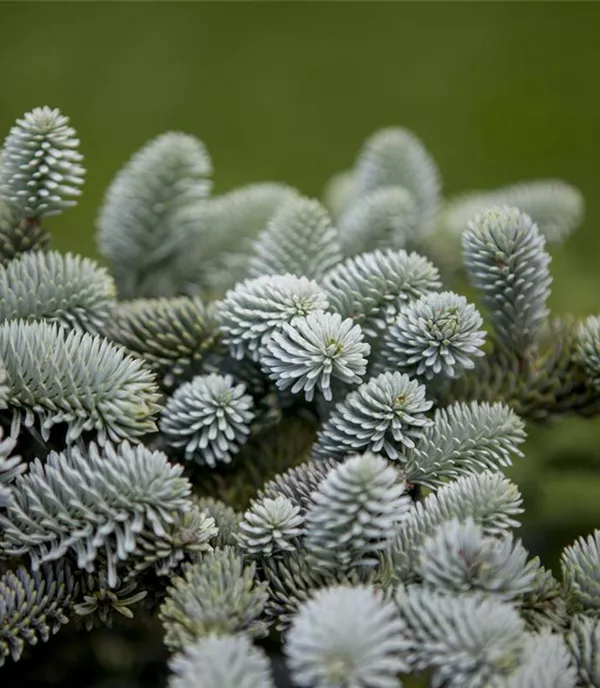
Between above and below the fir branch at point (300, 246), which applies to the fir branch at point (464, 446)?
below

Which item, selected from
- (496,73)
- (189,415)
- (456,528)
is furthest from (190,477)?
(496,73)

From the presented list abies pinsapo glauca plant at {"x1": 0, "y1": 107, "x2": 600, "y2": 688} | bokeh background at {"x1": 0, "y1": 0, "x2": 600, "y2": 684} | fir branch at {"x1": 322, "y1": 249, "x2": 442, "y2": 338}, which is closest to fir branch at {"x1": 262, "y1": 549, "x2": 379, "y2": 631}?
abies pinsapo glauca plant at {"x1": 0, "y1": 107, "x2": 600, "y2": 688}

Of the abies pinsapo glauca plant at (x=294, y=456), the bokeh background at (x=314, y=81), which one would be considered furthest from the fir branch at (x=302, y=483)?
the bokeh background at (x=314, y=81)

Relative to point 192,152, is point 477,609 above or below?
below

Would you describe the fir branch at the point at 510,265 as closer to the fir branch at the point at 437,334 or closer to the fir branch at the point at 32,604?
the fir branch at the point at 437,334

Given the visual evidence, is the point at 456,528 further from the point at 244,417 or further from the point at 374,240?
the point at 374,240

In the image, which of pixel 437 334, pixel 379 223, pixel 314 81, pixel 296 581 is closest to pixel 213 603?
pixel 296 581
